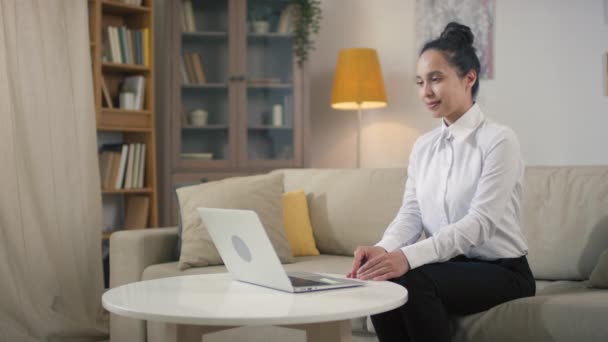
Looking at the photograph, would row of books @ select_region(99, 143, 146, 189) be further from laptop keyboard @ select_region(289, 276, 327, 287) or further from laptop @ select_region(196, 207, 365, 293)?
laptop keyboard @ select_region(289, 276, 327, 287)

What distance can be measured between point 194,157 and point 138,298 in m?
2.85

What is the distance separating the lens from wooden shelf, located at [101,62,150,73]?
3.96m

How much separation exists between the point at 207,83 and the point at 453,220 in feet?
8.93

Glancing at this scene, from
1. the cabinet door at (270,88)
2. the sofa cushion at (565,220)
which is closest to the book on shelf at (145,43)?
the cabinet door at (270,88)

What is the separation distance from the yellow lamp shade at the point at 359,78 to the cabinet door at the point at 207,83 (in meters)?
0.63

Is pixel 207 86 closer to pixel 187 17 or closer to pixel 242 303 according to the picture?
pixel 187 17

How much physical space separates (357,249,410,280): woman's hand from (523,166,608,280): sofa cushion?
0.80 m

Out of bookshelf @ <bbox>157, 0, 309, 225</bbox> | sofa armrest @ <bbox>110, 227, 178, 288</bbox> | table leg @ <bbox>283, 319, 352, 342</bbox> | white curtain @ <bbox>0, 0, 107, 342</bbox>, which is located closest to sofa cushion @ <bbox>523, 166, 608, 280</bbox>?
table leg @ <bbox>283, 319, 352, 342</bbox>

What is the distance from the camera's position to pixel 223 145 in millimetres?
4402

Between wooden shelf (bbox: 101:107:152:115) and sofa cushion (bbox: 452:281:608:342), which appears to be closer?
sofa cushion (bbox: 452:281:608:342)

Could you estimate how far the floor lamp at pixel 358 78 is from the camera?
13.9 ft

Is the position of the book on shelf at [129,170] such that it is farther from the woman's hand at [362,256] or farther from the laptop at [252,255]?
the woman's hand at [362,256]

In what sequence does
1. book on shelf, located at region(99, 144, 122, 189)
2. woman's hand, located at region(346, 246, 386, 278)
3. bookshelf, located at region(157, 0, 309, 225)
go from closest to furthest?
woman's hand, located at region(346, 246, 386, 278), book on shelf, located at region(99, 144, 122, 189), bookshelf, located at region(157, 0, 309, 225)

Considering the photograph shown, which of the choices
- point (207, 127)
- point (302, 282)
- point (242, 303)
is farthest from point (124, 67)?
point (242, 303)
